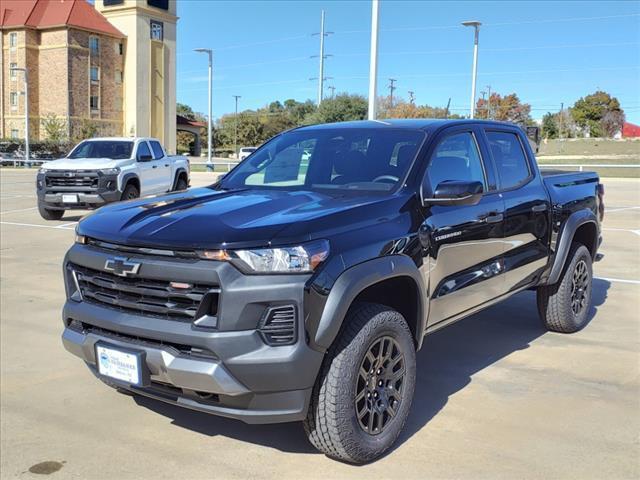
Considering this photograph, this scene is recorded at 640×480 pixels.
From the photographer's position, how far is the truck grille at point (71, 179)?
1333cm

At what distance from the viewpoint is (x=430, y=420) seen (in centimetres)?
408

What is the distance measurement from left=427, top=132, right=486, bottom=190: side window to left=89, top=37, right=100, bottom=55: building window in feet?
217

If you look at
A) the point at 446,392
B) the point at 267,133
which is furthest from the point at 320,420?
the point at 267,133

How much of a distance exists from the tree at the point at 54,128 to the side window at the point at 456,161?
57687 mm

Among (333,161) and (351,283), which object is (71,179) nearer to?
(333,161)

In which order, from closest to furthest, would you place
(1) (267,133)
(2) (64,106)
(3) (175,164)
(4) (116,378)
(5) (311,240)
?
(5) (311,240)
(4) (116,378)
(3) (175,164)
(2) (64,106)
(1) (267,133)

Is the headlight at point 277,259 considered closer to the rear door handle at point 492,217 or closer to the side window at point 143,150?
the rear door handle at point 492,217

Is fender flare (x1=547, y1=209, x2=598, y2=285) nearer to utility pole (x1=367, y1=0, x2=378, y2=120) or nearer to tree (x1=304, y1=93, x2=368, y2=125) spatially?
utility pole (x1=367, y1=0, x2=378, y2=120)

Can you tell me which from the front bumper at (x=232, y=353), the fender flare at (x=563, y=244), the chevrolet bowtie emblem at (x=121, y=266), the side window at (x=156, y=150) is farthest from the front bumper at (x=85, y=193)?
the front bumper at (x=232, y=353)

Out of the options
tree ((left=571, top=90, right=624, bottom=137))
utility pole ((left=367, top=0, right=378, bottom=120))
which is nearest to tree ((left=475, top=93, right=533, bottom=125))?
tree ((left=571, top=90, right=624, bottom=137))

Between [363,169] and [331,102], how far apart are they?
53.9 meters

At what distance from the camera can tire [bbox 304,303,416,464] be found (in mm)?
3240

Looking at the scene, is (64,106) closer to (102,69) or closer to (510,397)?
(102,69)

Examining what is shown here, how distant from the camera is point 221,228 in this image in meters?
3.24
